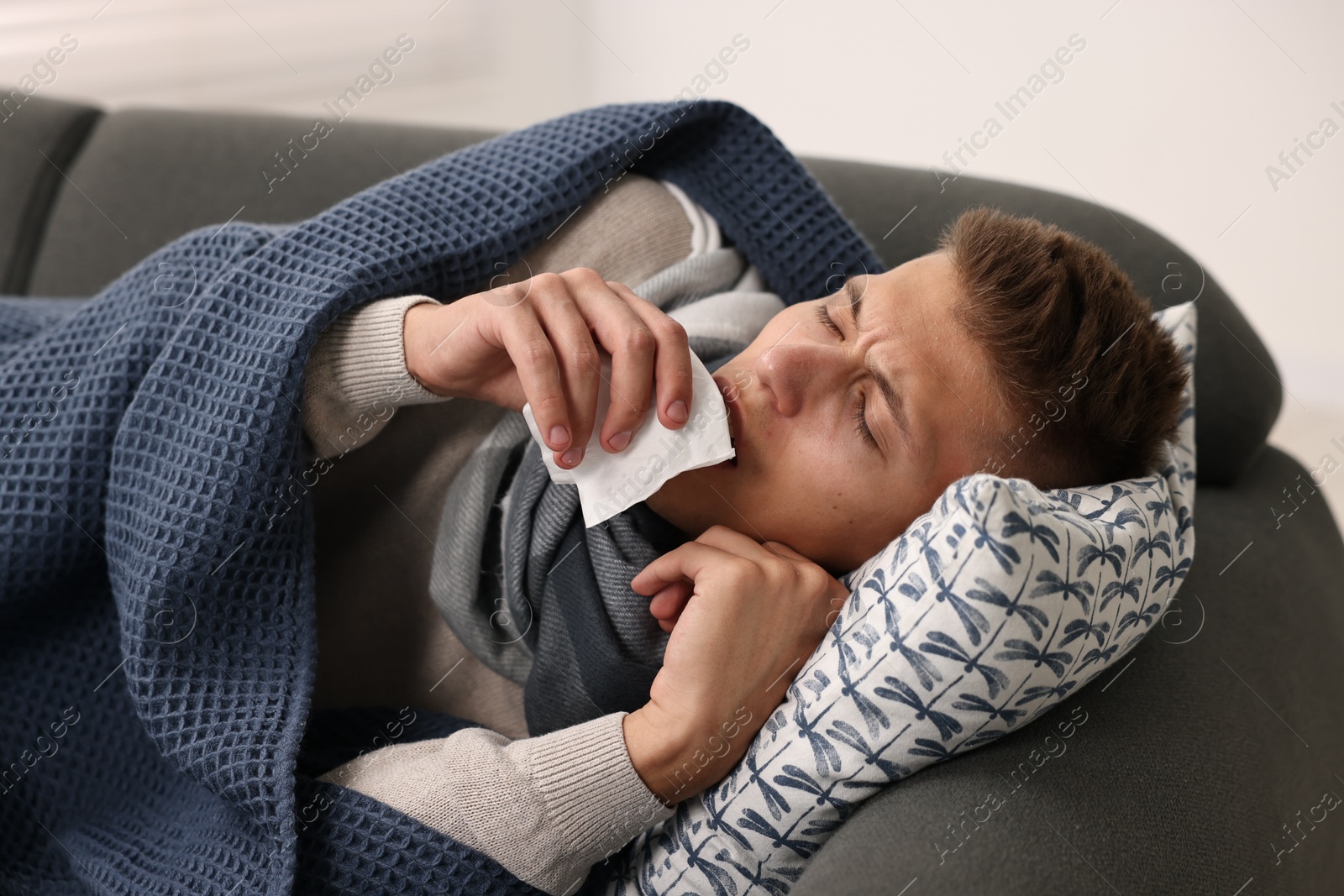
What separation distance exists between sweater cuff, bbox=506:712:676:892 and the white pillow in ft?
0.13

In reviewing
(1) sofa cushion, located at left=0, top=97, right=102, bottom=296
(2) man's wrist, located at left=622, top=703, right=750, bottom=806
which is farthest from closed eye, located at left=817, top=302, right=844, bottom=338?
(1) sofa cushion, located at left=0, top=97, right=102, bottom=296

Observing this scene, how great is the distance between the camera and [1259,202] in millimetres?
2115

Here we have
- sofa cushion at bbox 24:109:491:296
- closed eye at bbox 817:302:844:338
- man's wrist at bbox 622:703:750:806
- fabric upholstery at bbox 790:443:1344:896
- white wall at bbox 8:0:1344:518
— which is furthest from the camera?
white wall at bbox 8:0:1344:518

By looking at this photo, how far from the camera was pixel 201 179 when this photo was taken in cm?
150

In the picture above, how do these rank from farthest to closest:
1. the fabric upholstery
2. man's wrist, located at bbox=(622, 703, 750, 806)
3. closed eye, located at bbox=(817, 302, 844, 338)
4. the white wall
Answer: the white wall < closed eye, located at bbox=(817, 302, 844, 338) < man's wrist, located at bbox=(622, 703, 750, 806) < the fabric upholstery

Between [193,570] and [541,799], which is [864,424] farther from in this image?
[193,570]

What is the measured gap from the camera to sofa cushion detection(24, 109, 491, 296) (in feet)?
4.83

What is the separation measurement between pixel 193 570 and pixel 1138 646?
920 mm

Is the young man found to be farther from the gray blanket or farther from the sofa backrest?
the sofa backrest

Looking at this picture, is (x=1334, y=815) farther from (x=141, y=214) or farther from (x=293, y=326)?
(x=141, y=214)

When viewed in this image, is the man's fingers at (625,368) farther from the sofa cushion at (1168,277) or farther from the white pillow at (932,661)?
the sofa cushion at (1168,277)

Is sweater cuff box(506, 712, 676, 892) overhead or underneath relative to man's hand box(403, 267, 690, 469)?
A: underneath

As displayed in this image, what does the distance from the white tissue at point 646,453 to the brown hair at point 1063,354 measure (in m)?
0.25

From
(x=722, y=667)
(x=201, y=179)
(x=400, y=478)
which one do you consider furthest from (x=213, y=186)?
(x=722, y=667)
